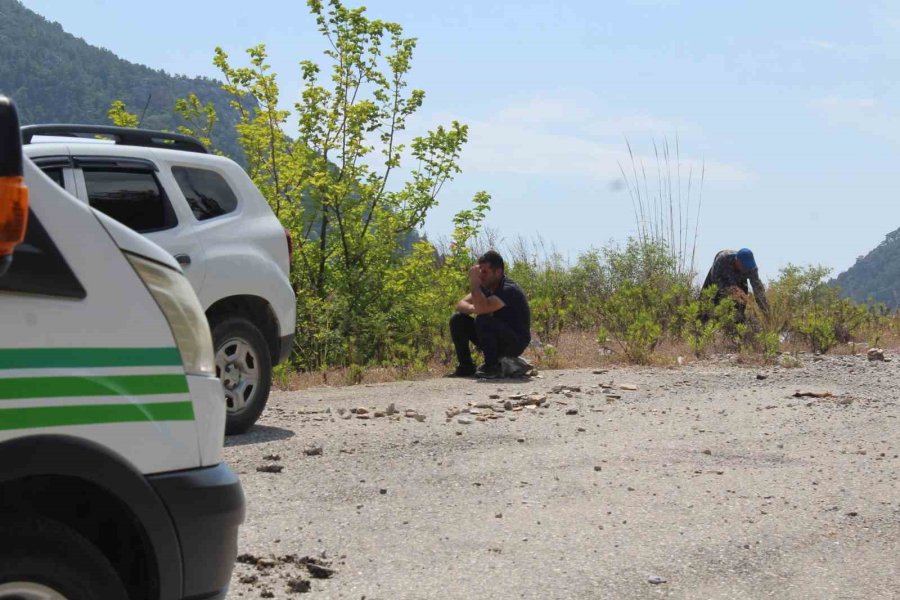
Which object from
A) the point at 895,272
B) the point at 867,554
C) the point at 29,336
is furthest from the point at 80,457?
the point at 895,272

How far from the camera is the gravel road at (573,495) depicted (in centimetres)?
504

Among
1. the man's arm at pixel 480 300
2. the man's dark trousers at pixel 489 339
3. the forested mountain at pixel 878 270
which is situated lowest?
the man's dark trousers at pixel 489 339

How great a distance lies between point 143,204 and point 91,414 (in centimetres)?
530

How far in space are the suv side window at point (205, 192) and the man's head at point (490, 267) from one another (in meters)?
4.09

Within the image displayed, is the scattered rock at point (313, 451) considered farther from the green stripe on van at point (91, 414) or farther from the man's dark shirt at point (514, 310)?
the man's dark shirt at point (514, 310)

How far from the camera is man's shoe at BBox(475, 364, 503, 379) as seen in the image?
1212 centimetres

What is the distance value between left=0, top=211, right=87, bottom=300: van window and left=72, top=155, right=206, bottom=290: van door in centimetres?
496

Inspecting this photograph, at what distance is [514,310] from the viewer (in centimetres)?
1229

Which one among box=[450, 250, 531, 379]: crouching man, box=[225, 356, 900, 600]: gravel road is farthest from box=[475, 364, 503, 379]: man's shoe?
box=[225, 356, 900, 600]: gravel road

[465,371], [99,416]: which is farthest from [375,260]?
[99,416]

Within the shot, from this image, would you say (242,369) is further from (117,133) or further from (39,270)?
(39,270)

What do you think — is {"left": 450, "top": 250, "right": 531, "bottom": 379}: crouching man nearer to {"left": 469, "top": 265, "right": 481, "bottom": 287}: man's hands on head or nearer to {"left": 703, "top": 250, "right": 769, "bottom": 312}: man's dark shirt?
{"left": 469, "top": 265, "right": 481, "bottom": 287}: man's hands on head

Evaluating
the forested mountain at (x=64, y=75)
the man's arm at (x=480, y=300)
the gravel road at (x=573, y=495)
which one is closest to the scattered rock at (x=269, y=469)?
the gravel road at (x=573, y=495)

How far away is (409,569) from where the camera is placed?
5094mm
